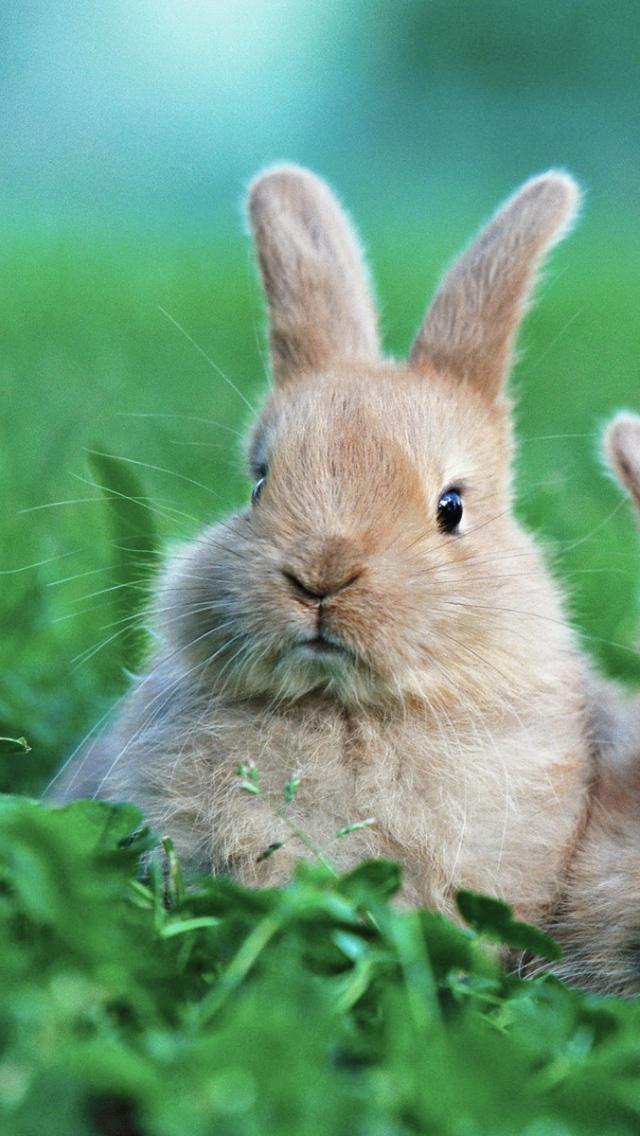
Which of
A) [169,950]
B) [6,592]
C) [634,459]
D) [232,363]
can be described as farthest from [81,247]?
[169,950]

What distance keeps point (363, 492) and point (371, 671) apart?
42 cm

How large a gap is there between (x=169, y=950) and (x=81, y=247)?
15469 mm

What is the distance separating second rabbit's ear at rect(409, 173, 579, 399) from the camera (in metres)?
3.57

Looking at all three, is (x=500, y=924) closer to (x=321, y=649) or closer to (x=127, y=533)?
(x=321, y=649)

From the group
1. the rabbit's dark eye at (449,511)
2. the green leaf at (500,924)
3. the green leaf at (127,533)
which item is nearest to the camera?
the green leaf at (500,924)

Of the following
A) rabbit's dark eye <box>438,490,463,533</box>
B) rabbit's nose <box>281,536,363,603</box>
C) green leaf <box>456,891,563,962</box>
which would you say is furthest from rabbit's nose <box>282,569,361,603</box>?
green leaf <box>456,891,563,962</box>

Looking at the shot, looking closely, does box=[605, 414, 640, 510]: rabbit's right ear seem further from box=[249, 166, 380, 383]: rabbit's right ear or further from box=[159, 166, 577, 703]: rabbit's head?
box=[249, 166, 380, 383]: rabbit's right ear

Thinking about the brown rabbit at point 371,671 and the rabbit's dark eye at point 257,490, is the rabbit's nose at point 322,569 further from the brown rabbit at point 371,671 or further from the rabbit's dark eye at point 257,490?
the rabbit's dark eye at point 257,490

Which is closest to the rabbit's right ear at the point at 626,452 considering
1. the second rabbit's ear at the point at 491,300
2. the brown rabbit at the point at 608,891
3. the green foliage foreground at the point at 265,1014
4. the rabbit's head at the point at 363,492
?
the rabbit's head at the point at 363,492

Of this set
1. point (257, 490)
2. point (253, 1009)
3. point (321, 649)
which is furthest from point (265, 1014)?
point (257, 490)

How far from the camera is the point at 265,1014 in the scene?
1689mm

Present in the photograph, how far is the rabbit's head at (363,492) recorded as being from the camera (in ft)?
9.13

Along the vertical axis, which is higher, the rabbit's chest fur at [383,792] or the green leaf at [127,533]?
the green leaf at [127,533]

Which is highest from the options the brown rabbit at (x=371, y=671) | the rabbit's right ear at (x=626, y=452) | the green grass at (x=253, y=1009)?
the rabbit's right ear at (x=626, y=452)
